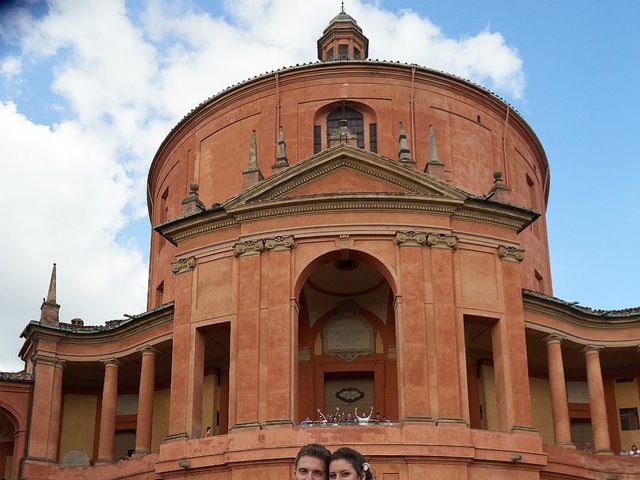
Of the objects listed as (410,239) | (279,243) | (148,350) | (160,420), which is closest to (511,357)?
(410,239)

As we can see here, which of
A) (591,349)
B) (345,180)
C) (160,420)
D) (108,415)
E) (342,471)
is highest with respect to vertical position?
(345,180)

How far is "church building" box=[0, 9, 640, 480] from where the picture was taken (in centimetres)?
2631

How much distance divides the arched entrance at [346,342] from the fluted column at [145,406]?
18.2 ft

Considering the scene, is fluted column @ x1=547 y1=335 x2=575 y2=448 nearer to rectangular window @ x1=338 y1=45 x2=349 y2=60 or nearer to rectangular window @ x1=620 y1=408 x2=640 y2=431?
rectangular window @ x1=620 y1=408 x2=640 y2=431

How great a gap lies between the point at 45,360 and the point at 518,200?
1943 cm

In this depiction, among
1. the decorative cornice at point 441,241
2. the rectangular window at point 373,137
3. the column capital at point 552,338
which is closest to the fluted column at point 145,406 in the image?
the rectangular window at point 373,137

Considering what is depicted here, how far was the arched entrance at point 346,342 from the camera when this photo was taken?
30.2 meters

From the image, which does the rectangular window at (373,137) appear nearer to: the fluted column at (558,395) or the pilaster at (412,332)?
the pilaster at (412,332)

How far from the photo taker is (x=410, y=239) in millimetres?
27625

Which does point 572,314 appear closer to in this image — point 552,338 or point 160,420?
point 552,338

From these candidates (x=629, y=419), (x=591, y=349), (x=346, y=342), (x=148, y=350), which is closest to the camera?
(x=346, y=342)

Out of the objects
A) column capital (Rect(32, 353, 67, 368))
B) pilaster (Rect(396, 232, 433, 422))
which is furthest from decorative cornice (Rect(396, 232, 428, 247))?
column capital (Rect(32, 353, 67, 368))

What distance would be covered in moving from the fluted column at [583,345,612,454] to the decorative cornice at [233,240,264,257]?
12938mm

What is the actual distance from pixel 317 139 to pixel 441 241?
28.2 feet
